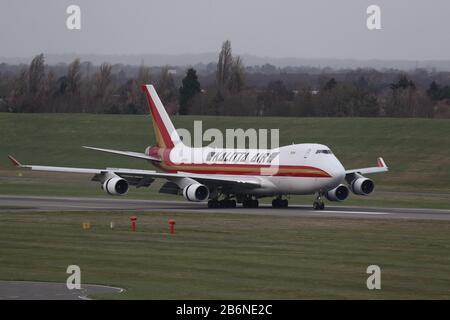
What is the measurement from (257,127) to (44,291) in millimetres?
95575

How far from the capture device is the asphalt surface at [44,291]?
28672 millimetres

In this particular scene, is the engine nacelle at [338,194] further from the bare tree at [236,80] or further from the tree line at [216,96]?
the bare tree at [236,80]

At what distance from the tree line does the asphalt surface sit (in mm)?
113362

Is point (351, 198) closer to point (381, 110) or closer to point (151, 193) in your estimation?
point (151, 193)

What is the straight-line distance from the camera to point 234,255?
38281 millimetres

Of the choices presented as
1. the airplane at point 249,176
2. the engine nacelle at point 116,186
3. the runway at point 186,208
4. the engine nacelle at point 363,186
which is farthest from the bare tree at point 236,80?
the engine nacelle at point 116,186

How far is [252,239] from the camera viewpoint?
4378 centimetres

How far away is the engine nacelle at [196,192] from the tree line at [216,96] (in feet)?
272

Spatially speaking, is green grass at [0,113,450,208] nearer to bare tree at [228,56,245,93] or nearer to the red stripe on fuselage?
the red stripe on fuselage

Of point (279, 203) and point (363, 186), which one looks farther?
point (363, 186)

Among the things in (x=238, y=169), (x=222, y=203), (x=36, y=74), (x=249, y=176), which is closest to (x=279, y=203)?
(x=249, y=176)

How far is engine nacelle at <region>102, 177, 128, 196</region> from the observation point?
204ft

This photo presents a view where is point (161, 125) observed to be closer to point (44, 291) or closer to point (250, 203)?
point (250, 203)
